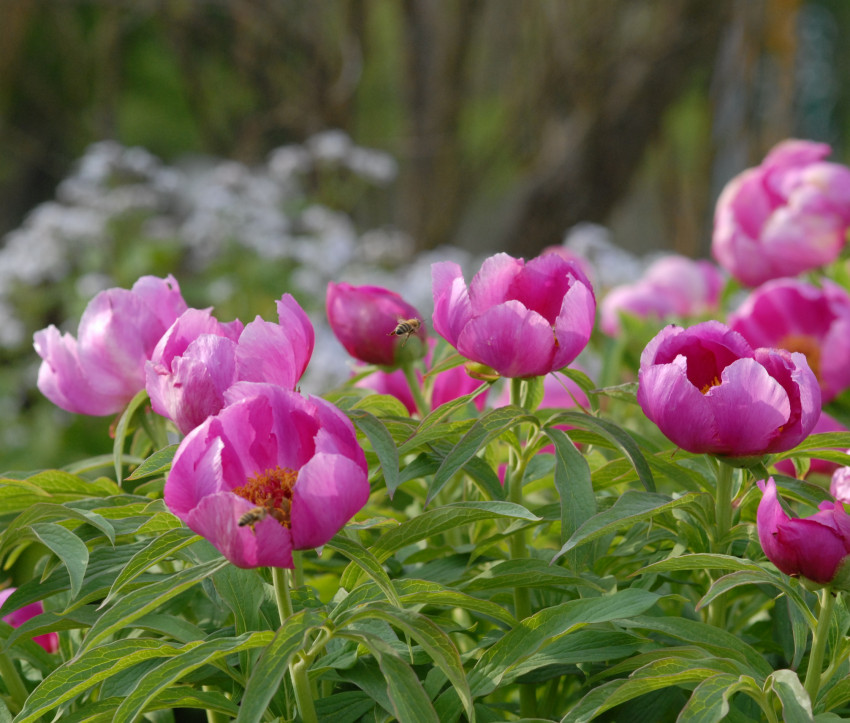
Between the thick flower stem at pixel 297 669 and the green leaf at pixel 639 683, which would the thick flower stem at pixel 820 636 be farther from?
the thick flower stem at pixel 297 669

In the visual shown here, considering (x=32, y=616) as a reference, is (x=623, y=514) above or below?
above

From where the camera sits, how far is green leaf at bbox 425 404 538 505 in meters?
0.55

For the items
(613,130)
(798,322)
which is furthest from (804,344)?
(613,130)

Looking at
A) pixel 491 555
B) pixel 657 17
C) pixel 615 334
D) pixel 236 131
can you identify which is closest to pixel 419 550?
pixel 491 555

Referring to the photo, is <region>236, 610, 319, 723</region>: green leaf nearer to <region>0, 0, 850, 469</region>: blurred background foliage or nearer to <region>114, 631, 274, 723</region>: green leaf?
<region>114, 631, 274, 723</region>: green leaf

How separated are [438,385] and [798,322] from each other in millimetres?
476

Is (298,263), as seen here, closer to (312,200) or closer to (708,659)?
(312,200)

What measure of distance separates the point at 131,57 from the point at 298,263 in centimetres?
855

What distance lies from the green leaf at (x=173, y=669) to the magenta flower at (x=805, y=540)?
10.5 inches

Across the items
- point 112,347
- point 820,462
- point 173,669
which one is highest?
point 112,347

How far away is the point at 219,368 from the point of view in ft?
1.88

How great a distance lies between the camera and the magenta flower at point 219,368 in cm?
57

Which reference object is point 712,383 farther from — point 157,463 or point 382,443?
point 157,463

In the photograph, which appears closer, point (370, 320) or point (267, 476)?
point (267, 476)
